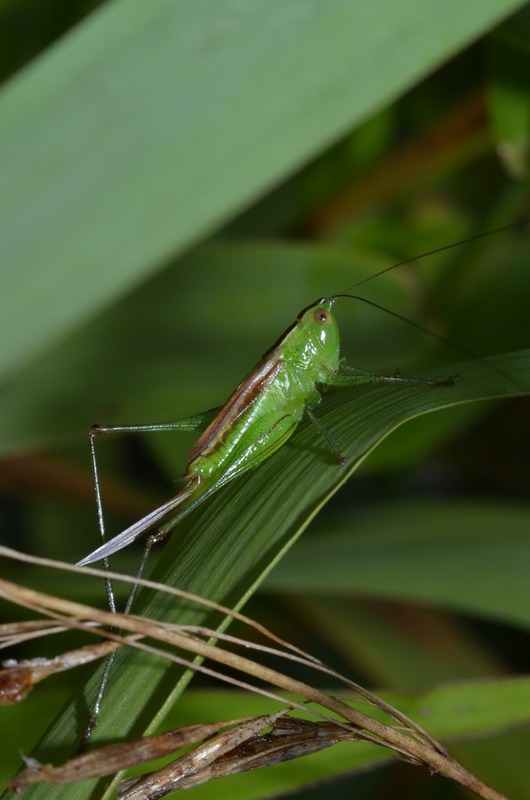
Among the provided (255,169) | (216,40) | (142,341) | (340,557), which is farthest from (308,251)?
(216,40)

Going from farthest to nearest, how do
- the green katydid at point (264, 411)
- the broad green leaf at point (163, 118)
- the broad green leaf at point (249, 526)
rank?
the green katydid at point (264, 411) < the broad green leaf at point (249, 526) < the broad green leaf at point (163, 118)

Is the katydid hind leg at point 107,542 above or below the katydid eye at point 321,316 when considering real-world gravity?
below

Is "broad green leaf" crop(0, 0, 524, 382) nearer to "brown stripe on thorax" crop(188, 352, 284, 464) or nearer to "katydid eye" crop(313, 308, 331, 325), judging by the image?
"brown stripe on thorax" crop(188, 352, 284, 464)

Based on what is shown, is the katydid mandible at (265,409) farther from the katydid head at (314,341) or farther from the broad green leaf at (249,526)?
the broad green leaf at (249,526)

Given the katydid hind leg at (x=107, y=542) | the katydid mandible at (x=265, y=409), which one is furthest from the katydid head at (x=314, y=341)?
the katydid hind leg at (x=107, y=542)

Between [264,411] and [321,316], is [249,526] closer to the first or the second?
[264,411]

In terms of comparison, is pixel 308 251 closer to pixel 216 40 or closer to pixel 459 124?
pixel 459 124

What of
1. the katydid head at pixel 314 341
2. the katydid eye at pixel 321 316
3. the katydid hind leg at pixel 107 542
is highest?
the katydid eye at pixel 321 316

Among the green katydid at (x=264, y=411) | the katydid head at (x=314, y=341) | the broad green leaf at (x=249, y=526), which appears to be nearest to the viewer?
the broad green leaf at (x=249, y=526)
